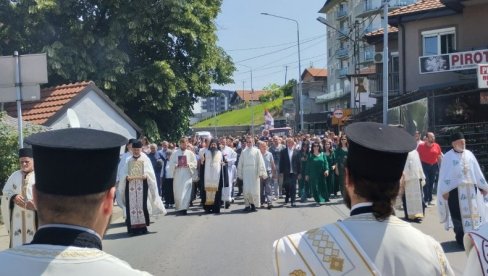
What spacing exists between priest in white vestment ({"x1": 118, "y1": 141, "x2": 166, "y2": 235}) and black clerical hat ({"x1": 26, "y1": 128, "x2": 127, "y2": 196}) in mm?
10689

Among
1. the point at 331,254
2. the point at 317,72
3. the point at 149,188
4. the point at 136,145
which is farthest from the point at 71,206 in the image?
the point at 317,72

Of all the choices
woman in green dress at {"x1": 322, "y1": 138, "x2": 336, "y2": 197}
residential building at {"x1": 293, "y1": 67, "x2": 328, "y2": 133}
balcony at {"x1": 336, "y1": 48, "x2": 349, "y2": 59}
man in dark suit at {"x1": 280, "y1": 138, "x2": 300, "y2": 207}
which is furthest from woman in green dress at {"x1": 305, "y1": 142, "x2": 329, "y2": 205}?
balcony at {"x1": 336, "y1": 48, "x2": 349, "y2": 59}

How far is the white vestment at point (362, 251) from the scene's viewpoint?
2803mm

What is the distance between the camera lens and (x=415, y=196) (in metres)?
13.4

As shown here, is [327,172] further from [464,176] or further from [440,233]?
[464,176]

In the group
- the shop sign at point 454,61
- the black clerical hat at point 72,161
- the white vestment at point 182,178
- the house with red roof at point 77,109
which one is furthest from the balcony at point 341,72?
the black clerical hat at point 72,161

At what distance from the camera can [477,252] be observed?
2.77 metres

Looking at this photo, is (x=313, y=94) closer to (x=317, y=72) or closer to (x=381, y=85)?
(x=317, y=72)

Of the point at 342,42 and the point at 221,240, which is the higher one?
the point at 342,42

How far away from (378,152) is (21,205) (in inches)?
236

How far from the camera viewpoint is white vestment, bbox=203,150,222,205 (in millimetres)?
16766

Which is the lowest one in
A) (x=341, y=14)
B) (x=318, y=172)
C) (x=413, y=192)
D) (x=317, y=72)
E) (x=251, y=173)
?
(x=413, y=192)

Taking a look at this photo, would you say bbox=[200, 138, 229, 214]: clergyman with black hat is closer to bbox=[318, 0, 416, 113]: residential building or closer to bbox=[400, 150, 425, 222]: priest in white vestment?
bbox=[400, 150, 425, 222]: priest in white vestment

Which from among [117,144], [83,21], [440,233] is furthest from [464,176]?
[83,21]
